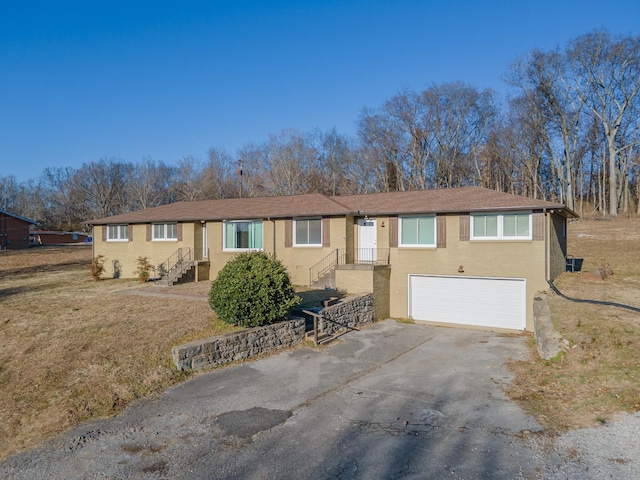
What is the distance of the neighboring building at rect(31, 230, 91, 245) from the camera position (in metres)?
50.2

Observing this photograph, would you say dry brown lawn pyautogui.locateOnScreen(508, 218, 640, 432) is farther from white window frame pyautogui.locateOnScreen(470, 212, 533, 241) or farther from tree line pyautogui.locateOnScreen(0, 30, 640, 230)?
tree line pyautogui.locateOnScreen(0, 30, 640, 230)

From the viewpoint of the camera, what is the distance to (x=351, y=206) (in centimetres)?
1917

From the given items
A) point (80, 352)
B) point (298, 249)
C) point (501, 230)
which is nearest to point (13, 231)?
point (298, 249)

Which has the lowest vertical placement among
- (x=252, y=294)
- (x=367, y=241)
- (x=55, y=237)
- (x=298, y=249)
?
(x=252, y=294)

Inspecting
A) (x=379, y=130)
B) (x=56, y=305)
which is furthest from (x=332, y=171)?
(x=56, y=305)

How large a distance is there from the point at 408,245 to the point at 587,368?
9861 mm

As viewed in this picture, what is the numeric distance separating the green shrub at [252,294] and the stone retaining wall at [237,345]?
29 centimetres

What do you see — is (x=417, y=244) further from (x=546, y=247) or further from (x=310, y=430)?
(x=310, y=430)

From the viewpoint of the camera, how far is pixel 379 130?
42688 millimetres

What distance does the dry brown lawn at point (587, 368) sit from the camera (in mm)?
6438

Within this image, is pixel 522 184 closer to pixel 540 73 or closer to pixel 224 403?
pixel 540 73

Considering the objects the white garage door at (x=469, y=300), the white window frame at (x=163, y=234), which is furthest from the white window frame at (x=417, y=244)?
the white window frame at (x=163, y=234)

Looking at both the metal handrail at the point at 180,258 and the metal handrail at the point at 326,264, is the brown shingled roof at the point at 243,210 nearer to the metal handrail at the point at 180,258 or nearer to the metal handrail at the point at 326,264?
the metal handrail at the point at 180,258

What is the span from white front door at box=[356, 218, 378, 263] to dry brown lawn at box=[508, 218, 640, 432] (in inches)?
279
